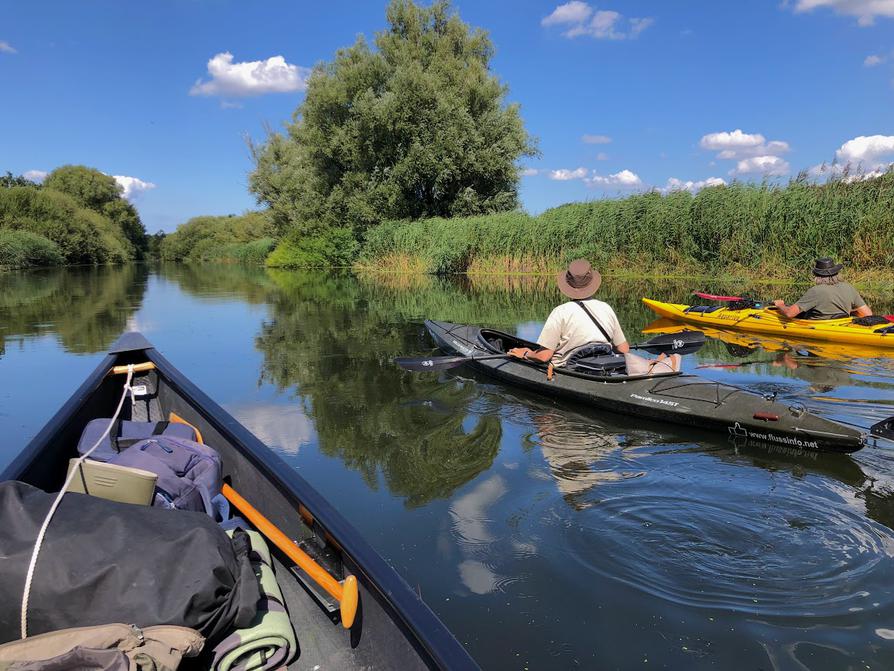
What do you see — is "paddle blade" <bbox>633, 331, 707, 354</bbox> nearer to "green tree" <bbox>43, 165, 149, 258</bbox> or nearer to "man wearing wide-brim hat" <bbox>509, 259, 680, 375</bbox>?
"man wearing wide-brim hat" <bbox>509, 259, 680, 375</bbox>

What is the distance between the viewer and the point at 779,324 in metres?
9.50

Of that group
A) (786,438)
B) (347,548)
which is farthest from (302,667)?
(786,438)

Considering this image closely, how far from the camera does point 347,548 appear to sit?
2076 mm

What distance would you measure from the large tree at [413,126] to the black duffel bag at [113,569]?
Result: 26.3 metres

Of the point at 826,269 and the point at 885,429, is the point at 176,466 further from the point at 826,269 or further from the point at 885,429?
the point at 826,269

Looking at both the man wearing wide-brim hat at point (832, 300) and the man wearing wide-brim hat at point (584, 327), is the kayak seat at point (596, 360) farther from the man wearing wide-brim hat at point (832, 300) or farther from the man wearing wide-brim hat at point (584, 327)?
the man wearing wide-brim hat at point (832, 300)

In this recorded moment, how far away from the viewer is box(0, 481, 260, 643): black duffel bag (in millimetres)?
1663

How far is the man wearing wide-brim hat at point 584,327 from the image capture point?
587cm

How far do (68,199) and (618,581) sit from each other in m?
57.8

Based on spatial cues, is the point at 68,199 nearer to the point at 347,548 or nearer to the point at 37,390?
the point at 37,390

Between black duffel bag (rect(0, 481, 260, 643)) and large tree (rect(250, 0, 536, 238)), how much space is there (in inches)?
1035

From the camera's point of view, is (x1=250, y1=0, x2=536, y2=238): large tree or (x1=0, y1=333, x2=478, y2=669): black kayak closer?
(x1=0, y1=333, x2=478, y2=669): black kayak

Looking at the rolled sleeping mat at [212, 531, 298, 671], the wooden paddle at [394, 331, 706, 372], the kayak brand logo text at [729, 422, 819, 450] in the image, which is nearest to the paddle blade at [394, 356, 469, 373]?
the wooden paddle at [394, 331, 706, 372]

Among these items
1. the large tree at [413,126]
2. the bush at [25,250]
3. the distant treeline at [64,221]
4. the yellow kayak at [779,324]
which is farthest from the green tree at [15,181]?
the yellow kayak at [779,324]
